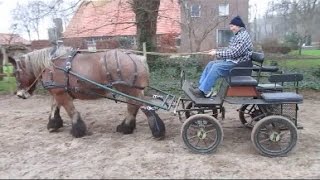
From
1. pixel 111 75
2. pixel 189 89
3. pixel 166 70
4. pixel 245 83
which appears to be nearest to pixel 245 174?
pixel 245 83

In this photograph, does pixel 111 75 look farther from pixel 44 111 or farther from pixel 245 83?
pixel 44 111

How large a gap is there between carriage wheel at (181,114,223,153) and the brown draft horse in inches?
26.8

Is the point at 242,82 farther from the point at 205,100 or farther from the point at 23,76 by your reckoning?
the point at 23,76

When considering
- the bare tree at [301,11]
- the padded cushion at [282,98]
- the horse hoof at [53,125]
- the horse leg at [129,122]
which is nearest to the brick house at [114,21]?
the horse hoof at [53,125]

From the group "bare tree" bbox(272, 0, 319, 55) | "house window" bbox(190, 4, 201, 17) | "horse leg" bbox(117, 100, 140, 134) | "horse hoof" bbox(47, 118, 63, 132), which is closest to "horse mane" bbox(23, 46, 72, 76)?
"horse hoof" bbox(47, 118, 63, 132)

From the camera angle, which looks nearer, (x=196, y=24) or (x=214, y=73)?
(x=214, y=73)

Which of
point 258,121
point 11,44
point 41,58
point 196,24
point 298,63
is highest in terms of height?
point 196,24

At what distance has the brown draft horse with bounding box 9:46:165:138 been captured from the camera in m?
5.52

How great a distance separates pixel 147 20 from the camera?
1076 cm

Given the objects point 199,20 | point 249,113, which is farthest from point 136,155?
point 199,20

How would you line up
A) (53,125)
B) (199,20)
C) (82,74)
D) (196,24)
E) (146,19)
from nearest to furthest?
(82,74) → (53,125) → (146,19) → (196,24) → (199,20)

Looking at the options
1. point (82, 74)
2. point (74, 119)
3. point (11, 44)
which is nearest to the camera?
point (82, 74)

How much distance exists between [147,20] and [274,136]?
268 inches

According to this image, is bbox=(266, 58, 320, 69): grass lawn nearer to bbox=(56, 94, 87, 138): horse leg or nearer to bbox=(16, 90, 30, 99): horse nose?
bbox=(56, 94, 87, 138): horse leg
